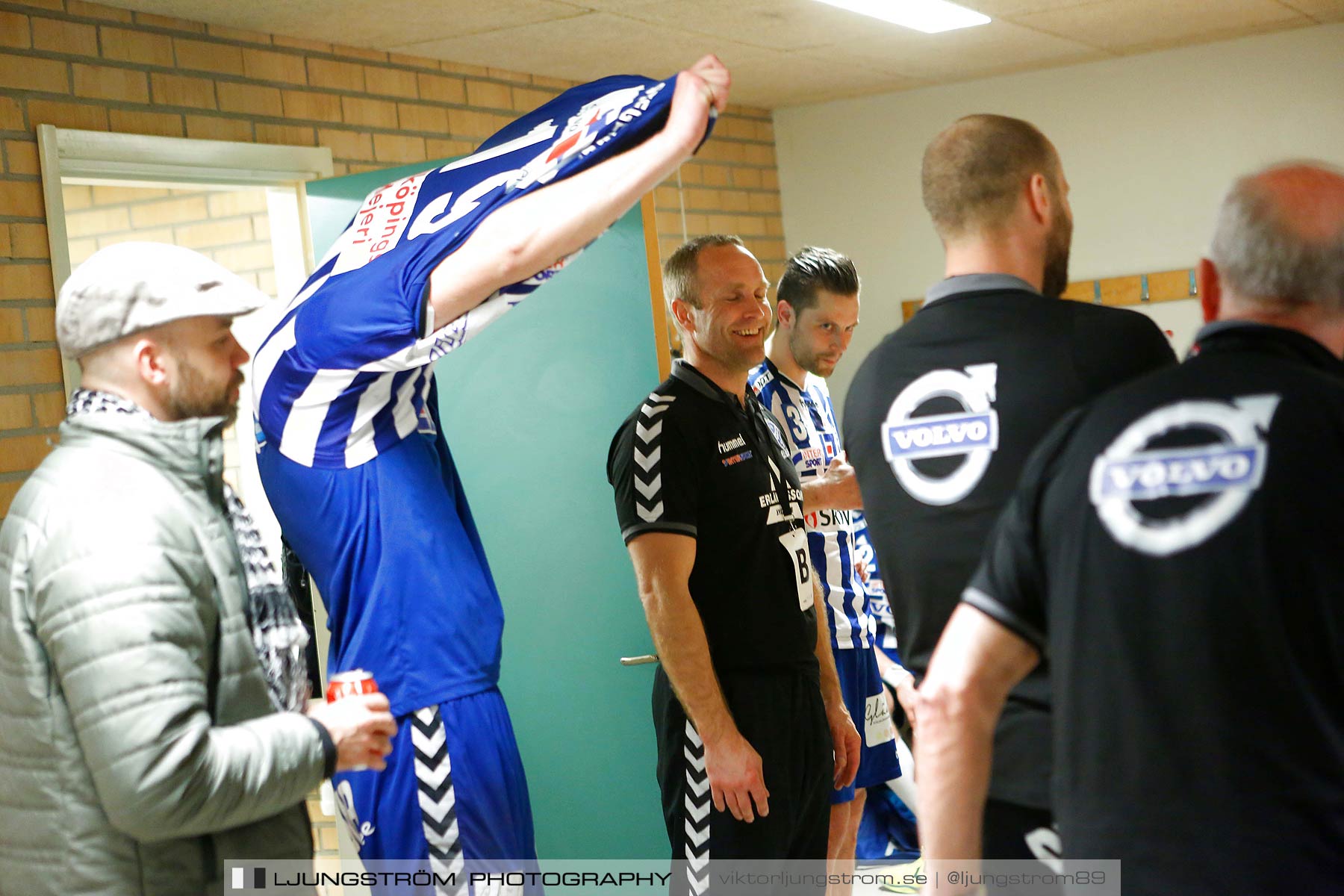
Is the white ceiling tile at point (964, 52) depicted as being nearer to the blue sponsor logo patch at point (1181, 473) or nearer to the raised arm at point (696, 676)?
the raised arm at point (696, 676)

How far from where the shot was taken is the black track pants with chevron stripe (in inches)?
96.6

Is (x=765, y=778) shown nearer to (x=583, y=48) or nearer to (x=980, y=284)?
(x=980, y=284)

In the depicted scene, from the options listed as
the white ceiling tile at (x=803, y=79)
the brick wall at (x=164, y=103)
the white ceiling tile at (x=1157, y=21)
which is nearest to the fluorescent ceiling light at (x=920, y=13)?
the white ceiling tile at (x=1157, y=21)

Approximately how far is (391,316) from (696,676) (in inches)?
40.5

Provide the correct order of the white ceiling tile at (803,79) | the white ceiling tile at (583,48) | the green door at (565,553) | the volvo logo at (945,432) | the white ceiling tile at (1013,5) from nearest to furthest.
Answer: the volvo logo at (945,432) → the green door at (565,553) → the white ceiling tile at (583,48) → the white ceiling tile at (1013,5) → the white ceiling tile at (803,79)

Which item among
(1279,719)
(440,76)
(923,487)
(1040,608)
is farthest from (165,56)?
(1279,719)

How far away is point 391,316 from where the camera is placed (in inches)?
66.3

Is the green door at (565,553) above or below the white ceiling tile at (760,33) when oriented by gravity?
below

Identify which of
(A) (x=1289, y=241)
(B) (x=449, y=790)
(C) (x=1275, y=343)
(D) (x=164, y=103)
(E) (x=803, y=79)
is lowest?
(B) (x=449, y=790)

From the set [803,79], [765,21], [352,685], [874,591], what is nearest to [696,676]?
[352,685]

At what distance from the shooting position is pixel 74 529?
56.4 inches

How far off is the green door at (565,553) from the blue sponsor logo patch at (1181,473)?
208 centimetres

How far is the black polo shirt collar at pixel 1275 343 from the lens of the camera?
1266mm

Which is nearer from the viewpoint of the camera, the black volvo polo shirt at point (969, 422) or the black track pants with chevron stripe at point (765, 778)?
the black volvo polo shirt at point (969, 422)
